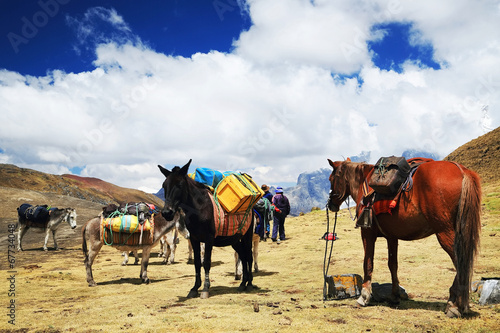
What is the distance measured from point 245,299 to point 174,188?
3116 millimetres

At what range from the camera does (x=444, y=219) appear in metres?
6.18

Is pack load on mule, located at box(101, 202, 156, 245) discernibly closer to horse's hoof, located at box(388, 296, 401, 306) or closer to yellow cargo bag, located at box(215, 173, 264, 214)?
yellow cargo bag, located at box(215, 173, 264, 214)

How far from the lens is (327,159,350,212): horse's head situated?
27.1 ft

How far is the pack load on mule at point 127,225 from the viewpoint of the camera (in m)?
11.6

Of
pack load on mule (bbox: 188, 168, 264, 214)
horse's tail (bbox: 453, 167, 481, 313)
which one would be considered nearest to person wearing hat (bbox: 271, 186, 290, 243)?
pack load on mule (bbox: 188, 168, 264, 214)

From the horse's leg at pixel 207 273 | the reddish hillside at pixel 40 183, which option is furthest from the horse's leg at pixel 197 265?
the reddish hillside at pixel 40 183

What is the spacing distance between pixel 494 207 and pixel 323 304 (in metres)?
21.9

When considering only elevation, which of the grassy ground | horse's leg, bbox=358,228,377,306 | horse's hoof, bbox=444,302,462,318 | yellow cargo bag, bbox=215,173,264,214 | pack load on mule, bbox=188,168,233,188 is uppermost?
pack load on mule, bbox=188,168,233,188

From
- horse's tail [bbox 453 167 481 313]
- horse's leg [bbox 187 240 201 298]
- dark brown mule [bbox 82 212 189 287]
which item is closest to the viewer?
horse's tail [bbox 453 167 481 313]

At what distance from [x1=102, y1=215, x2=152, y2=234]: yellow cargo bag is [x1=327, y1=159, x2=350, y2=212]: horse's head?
22.5ft

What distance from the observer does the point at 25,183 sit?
8438cm

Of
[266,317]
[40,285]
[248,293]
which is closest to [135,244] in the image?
[40,285]

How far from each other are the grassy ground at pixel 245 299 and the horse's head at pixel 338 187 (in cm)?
222

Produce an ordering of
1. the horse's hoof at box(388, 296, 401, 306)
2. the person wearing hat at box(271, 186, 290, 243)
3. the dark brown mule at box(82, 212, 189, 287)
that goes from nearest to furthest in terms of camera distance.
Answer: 1. the horse's hoof at box(388, 296, 401, 306)
2. the dark brown mule at box(82, 212, 189, 287)
3. the person wearing hat at box(271, 186, 290, 243)
